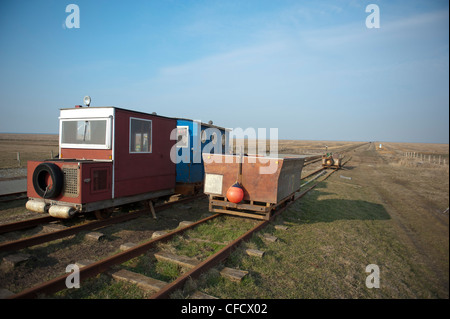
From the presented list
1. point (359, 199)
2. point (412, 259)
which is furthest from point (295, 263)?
point (359, 199)

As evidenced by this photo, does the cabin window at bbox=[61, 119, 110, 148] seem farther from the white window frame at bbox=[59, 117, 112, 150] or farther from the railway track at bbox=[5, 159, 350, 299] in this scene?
the railway track at bbox=[5, 159, 350, 299]

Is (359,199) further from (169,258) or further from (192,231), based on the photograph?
(169,258)

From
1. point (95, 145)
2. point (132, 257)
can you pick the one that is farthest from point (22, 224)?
point (132, 257)

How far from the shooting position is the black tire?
652 cm

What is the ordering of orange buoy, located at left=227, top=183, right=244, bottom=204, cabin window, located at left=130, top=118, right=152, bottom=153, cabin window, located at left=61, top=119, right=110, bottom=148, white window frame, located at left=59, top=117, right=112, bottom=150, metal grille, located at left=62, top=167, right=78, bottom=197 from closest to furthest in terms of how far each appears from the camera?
metal grille, located at left=62, top=167, right=78, bottom=197, orange buoy, located at left=227, top=183, right=244, bottom=204, white window frame, located at left=59, top=117, right=112, bottom=150, cabin window, located at left=61, top=119, right=110, bottom=148, cabin window, located at left=130, top=118, right=152, bottom=153

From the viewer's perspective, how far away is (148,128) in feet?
27.8

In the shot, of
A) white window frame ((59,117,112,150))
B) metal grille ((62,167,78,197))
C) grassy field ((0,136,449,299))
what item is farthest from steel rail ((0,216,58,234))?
white window frame ((59,117,112,150))

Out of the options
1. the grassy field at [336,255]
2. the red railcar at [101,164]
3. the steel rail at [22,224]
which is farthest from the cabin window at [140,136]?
the steel rail at [22,224]

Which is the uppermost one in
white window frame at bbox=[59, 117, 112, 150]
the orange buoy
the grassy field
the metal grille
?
white window frame at bbox=[59, 117, 112, 150]

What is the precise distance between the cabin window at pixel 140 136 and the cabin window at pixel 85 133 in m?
0.77

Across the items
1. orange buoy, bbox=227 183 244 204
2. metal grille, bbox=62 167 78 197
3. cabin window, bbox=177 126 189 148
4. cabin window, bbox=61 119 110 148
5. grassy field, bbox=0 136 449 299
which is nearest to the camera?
grassy field, bbox=0 136 449 299

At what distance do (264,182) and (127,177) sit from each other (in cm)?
390

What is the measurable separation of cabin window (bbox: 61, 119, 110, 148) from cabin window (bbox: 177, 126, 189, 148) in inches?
132

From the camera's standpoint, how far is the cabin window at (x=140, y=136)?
789cm
